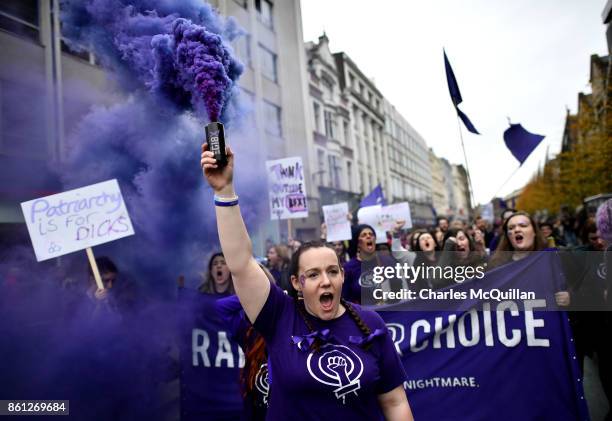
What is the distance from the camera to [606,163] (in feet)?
48.0

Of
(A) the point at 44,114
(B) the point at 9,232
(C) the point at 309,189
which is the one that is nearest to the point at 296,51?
(C) the point at 309,189

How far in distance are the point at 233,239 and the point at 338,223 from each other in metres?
5.73

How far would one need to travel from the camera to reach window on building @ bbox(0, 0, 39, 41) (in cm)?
618

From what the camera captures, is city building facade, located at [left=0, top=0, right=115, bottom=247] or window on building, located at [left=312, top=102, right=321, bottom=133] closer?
city building facade, located at [left=0, top=0, right=115, bottom=247]

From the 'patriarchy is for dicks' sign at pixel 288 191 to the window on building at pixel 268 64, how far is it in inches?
309

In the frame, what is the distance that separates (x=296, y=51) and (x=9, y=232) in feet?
40.8

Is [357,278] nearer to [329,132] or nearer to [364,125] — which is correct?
[329,132]

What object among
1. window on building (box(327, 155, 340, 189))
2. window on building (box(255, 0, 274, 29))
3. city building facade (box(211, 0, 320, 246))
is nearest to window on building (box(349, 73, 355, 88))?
window on building (box(327, 155, 340, 189))

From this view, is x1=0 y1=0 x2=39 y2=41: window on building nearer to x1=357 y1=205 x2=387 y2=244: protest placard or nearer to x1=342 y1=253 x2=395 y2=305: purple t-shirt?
x1=342 y1=253 x2=395 y2=305: purple t-shirt

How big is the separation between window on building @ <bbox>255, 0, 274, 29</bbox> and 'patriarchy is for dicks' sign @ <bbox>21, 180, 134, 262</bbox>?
377 inches

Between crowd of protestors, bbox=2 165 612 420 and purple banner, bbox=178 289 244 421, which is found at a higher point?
crowd of protestors, bbox=2 165 612 420

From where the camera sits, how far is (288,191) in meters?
6.83

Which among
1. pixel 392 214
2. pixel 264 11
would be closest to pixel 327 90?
pixel 264 11

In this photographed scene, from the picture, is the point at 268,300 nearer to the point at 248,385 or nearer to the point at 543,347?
the point at 248,385
